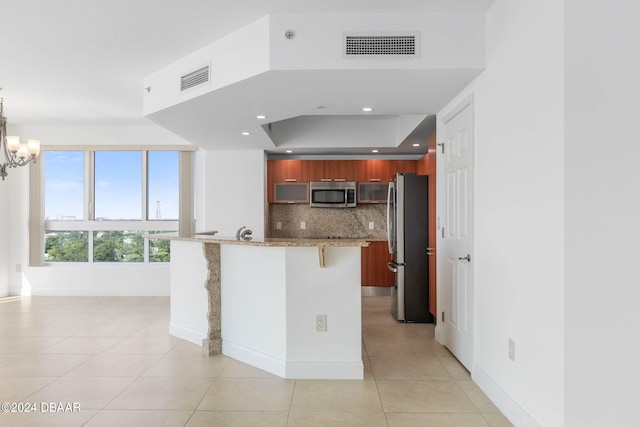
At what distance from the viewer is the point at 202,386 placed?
3.11m

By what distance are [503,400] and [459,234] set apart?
1405 millimetres

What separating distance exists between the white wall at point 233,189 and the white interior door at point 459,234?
336cm

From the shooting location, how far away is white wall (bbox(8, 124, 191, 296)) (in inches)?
265

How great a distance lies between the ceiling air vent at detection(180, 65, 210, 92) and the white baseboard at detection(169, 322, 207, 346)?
7.77ft

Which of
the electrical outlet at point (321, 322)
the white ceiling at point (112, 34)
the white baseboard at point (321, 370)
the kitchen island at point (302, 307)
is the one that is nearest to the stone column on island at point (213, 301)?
the kitchen island at point (302, 307)

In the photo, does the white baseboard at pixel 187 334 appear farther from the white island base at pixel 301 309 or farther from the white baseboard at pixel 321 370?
the white baseboard at pixel 321 370

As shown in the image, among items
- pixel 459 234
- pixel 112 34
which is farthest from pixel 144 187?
pixel 459 234

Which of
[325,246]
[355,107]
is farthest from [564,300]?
[355,107]

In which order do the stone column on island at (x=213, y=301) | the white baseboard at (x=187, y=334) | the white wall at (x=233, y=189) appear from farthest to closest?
the white wall at (x=233, y=189)
the white baseboard at (x=187, y=334)
the stone column on island at (x=213, y=301)

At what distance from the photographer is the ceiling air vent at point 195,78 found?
3.58 meters

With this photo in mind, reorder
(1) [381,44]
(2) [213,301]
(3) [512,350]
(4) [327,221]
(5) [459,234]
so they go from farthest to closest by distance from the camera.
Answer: (4) [327,221]
(2) [213,301]
(5) [459,234]
(1) [381,44]
(3) [512,350]

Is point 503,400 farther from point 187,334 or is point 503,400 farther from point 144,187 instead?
point 144,187

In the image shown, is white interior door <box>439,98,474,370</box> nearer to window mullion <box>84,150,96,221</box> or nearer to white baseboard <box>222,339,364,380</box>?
white baseboard <box>222,339,364,380</box>

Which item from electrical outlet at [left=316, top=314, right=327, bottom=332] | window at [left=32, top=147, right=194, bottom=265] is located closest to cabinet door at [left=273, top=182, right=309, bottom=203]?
window at [left=32, top=147, right=194, bottom=265]
